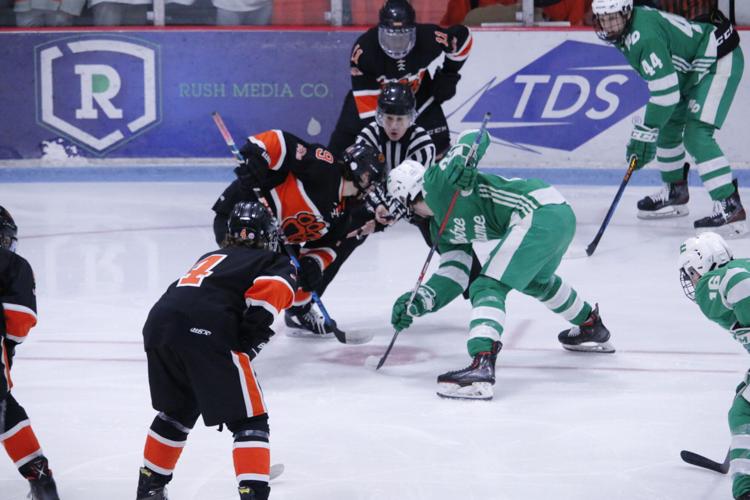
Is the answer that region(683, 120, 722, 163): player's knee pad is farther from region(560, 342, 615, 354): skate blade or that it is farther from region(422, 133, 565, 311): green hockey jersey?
region(422, 133, 565, 311): green hockey jersey

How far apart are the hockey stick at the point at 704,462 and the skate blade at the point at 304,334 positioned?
173 cm

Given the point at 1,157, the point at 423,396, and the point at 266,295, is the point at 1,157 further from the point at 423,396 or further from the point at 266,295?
the point at 266,295

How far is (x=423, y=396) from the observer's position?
3.94 m

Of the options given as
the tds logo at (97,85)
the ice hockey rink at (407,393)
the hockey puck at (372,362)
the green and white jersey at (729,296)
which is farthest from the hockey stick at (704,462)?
the tds logo at (97,85)

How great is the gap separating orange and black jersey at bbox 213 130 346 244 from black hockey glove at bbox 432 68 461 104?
1.99m

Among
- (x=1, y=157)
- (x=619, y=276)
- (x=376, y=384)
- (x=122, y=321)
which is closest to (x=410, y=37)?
(x=619, y=276)

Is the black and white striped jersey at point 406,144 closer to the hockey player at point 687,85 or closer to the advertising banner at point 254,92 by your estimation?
the hockey player at point 687,85

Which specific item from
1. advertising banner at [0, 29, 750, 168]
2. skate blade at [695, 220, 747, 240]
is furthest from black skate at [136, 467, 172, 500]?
advertising banner at [0, 29, 750, 168]

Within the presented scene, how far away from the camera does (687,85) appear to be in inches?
251

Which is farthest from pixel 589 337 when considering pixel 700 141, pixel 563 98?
pixel 563 98

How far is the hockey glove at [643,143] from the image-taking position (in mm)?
6047

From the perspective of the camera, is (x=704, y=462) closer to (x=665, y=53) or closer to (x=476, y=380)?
(x=476, y=380)

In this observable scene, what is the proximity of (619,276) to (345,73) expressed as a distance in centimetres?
290

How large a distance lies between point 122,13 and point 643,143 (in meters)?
3.65
